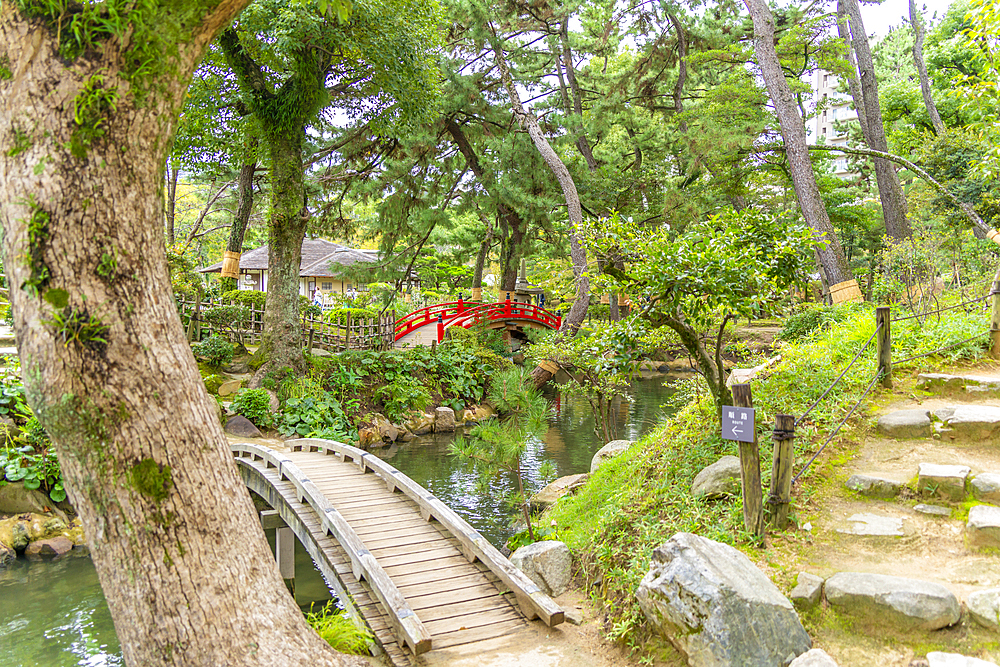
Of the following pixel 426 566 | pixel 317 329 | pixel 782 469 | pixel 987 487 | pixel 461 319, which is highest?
pixel 461 319

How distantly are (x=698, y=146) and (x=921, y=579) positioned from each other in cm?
1063

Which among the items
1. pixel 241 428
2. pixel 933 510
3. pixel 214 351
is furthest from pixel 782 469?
pixel 214 351

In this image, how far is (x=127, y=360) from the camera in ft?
10.3

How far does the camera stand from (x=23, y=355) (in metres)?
3.06

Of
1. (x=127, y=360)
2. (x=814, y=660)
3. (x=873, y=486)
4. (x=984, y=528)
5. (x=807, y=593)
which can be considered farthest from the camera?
(x=873, y=486)

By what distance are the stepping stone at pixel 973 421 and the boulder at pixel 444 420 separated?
11.1 meters

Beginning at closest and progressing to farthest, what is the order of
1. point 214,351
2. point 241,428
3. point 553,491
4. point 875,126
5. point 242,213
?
1. point 553,491
2. point 241,428
3. point 875,126
4. point 214,351
5. point 242,213

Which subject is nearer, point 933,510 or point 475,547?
point 933,510

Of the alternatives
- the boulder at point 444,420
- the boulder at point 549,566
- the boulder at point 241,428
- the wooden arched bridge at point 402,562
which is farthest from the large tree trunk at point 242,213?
the boulder at point 549,566

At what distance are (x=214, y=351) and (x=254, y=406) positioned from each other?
2.56 metres

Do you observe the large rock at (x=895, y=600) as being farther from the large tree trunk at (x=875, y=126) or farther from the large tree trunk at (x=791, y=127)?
the large tree trunk at (x=875, y=126)

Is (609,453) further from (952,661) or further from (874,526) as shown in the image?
(952,661)

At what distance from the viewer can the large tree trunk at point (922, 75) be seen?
50.7 ft

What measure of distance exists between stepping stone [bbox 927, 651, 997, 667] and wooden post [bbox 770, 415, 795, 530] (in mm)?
1313
